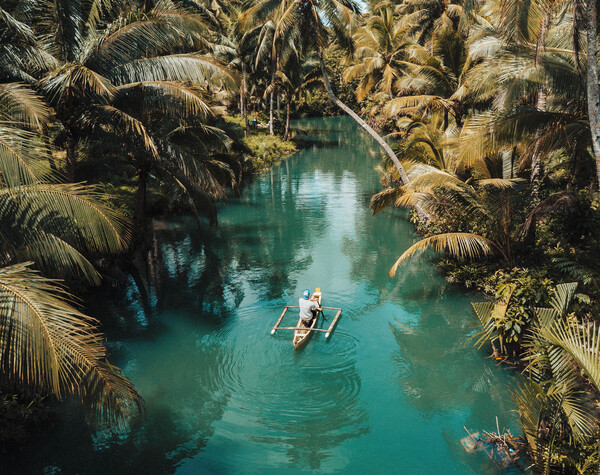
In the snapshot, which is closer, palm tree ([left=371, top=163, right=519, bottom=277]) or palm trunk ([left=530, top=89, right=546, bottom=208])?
palm tree ([left=371, top=163, right=519, bottom=277])

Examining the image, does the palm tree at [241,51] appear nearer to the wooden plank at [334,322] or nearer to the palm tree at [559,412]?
the wooden plank at [334,322]

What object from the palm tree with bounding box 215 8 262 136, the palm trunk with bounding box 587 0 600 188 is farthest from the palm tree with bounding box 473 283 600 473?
the palm tree with bounding box 215 8 262 136

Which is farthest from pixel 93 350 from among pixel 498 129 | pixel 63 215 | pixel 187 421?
pixel 498 129

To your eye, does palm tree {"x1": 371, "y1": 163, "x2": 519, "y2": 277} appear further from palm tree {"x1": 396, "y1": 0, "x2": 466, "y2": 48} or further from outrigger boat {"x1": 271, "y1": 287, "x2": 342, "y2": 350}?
palm tree {"x1": 396, "y1": 0, "x2": 466, "y2": 48}

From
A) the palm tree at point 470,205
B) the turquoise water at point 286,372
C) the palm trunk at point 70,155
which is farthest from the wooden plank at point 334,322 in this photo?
the palm trunk at point 70,155

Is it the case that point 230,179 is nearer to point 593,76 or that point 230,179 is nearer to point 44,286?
point 593,76
